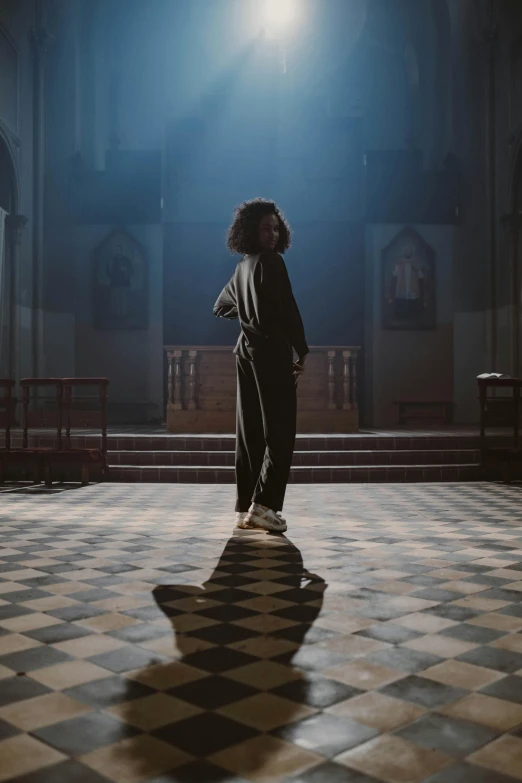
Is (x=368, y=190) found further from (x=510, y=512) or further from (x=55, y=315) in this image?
(x=510, y=512)

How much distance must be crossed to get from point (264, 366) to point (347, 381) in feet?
20.2

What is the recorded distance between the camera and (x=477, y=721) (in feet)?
5.38

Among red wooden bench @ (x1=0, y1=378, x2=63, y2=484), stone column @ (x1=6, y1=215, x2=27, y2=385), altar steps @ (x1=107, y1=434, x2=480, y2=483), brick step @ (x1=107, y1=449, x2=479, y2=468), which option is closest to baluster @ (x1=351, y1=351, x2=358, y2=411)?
altar steps @ (x1=107, y1=434, x2=480, y2=483)

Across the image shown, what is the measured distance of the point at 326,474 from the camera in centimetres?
766

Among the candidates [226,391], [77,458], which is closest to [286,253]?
[226,391]

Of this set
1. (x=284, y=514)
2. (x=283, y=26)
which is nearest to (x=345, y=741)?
(x=284, y=514)

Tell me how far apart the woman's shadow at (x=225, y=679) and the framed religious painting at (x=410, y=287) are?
35.8 ft

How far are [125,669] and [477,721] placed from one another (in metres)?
0.86

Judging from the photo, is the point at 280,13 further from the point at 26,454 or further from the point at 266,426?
the point at 266,426

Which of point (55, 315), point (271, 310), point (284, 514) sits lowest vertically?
point (284, 514)

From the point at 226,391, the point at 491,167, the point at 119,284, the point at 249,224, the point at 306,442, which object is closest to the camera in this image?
the point at 249,224

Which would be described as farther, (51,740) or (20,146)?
(20,146)

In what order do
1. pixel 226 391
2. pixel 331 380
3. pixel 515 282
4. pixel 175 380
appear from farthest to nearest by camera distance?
1. pixel 515 282
2. pixel 331 380
3. pixel 226 391
4. pixel 175 380

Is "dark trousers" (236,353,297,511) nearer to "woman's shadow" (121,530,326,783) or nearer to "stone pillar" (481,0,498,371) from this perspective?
"woman's shadow" (121,530,326,783)
